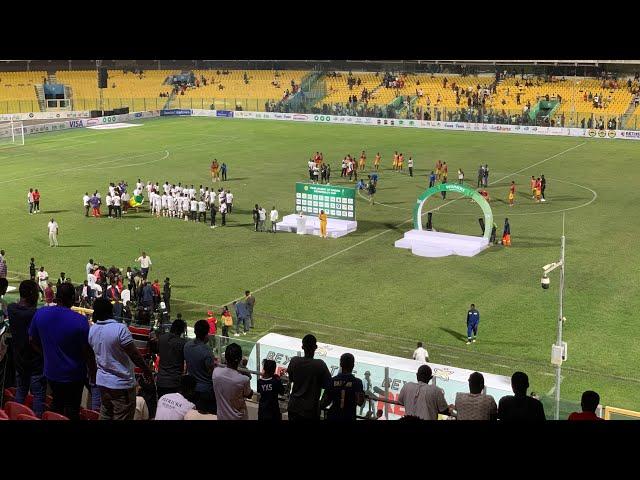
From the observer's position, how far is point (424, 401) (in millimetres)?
9578

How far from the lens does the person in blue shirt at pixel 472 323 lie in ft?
76.8

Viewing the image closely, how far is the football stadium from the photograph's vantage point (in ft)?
31.5

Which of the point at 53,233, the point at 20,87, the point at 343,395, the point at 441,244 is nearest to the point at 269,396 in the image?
the point at 343,395

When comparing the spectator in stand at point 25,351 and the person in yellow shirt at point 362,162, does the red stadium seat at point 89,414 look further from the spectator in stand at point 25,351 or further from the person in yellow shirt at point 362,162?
the person in yellow shirt at point 362,162

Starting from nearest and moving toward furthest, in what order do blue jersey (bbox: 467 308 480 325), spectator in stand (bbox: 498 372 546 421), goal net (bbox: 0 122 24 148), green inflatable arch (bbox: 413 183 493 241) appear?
spectator in stand (bbox: 498 372 546 421)
blue jersey (bbox: 467 308 480 325)
green inflatable arch (bbox: 413 183 493 241)
goal net (bbox: 0 122 24 148)

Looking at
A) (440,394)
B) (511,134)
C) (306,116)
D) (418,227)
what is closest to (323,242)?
(418,227)

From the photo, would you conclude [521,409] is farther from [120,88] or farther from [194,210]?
[120,88]

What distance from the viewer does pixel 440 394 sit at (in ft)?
31.3

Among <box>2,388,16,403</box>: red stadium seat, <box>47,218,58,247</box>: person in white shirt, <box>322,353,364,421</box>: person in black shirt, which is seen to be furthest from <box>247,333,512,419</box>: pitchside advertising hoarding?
<box>47,218,58,247</box>: person in white shirt

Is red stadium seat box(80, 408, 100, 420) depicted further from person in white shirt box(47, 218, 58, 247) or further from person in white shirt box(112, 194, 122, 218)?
person in white shirt box(112, 194, 122, 218)

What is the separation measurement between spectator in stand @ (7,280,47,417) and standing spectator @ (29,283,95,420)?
2.20 feet

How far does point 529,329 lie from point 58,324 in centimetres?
1776

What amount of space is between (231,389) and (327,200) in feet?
93.4

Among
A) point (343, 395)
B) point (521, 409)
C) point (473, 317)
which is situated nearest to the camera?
point (521, 409)
